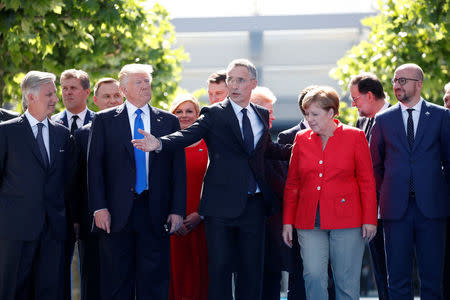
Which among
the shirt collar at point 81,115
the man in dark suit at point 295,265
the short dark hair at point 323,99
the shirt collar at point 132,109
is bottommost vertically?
the man in dark suit at point 295,265

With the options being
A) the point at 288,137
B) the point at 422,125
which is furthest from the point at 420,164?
the point at 288,137

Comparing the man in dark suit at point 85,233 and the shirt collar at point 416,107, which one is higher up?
the shirt collar at point 416,107

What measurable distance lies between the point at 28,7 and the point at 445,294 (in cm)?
554

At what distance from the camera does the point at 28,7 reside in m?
8.90

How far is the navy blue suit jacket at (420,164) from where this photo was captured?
6.45 meters

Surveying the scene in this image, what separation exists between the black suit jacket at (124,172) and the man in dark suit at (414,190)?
5.88 ft

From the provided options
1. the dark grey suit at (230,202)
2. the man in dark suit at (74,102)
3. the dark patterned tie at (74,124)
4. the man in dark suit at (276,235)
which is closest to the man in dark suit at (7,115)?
the man in dark suit at (74,102)

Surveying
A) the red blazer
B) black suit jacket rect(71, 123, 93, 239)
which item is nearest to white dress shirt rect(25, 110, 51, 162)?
black suit jacket rect(71, 123, 93, 239)

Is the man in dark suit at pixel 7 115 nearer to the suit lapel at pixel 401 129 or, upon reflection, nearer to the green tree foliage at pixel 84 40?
the green tree foliage at pixel 84 40

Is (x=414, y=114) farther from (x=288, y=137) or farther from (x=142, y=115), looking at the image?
(x=142, y=115)

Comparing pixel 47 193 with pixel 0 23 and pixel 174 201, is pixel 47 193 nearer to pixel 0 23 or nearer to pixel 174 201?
pixel 174 201

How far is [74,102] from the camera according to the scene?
755 centimetres

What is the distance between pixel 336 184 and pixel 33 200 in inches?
94.3

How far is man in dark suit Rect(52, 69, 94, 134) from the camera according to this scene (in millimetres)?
7516
